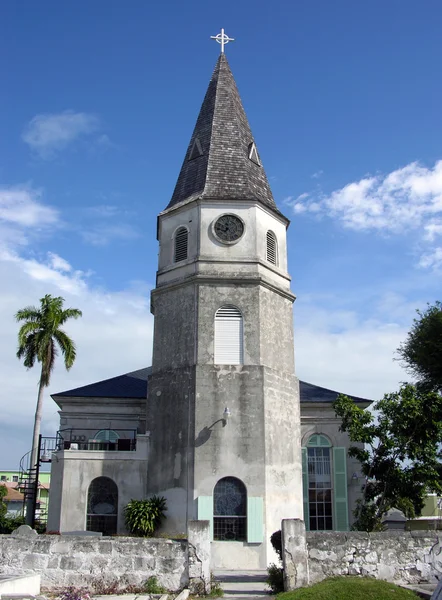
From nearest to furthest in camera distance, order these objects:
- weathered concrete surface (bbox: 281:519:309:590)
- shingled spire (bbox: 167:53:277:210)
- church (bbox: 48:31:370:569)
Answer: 1. weathered concrete surface (bbox: 281:519:309:590)
2. church (bbox: 48:31:370:569)
3. shingled spire (bbox: 167:53:277:210)

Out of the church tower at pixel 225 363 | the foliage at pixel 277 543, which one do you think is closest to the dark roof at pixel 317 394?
the church tower at pixel 225 363

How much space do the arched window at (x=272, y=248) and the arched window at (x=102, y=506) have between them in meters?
11.5

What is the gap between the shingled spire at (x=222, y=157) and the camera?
28.7 metres

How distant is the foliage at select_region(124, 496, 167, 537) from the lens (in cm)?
2348

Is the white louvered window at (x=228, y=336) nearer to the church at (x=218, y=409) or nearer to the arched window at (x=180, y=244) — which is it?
the church at (x=218, y=409)

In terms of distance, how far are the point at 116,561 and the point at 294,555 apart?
422 centimetres

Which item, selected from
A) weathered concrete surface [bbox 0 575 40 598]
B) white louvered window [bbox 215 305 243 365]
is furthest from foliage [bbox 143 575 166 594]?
white louvered window [bbox 215 305 243 365]

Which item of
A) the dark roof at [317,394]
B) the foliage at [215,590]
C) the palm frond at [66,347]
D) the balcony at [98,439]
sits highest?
the palm frond at [66,347]

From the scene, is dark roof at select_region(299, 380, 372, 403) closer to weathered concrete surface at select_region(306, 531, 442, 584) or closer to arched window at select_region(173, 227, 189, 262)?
arched window at select_region(173, 227, 189, 262)

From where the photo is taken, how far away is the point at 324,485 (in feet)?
98.0

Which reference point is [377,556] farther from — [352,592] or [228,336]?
[228,336]

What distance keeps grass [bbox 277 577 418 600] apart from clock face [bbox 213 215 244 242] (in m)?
16.6

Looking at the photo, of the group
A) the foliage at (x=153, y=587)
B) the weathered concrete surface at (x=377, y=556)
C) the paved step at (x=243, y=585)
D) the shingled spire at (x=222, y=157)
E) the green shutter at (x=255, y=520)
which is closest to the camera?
the foliage at (x=153, y=587)

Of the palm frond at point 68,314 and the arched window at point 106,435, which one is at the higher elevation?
the palm frond at point 68,314
